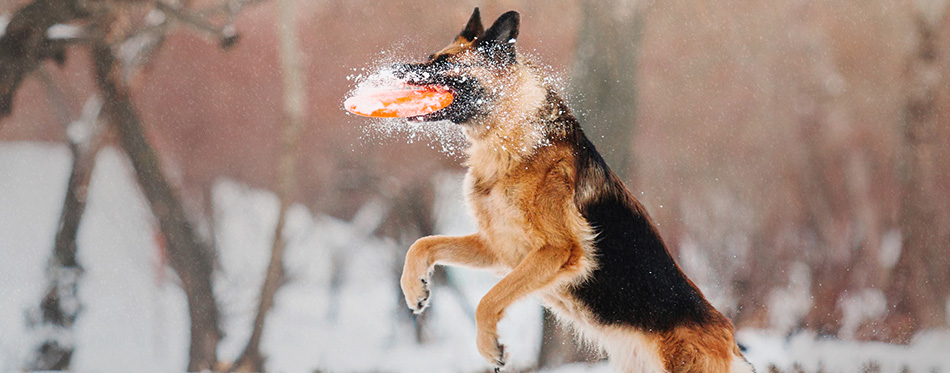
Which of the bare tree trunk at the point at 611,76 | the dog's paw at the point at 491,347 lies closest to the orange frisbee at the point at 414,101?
the dog's paw at the point at 491,347

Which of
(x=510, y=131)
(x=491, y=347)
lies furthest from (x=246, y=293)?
(x=510, y=131)

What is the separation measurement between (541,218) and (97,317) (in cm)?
188

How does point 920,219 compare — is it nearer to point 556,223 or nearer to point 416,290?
point 556,223

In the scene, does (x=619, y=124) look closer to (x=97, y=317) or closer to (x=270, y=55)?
A: (x=270, y=55)

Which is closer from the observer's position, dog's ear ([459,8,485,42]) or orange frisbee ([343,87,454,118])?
orange frisbee ([343,87,454,118])

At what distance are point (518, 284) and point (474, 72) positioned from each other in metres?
0.56

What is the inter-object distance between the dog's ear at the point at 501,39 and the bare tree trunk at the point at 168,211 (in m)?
1.51

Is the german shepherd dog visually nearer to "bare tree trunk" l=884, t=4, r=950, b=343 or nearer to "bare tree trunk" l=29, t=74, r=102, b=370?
"bare tree trunk" l=884, t=4, r=950, b=343

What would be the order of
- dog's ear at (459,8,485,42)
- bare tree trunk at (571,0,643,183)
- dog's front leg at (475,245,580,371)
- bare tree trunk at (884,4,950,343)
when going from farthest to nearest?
1. bare tree trunk at (884,4,950,343)
2. bare tree trunk at (571,0,643,183)
3. dog's ear at (459,8,485,42)
4. dog's front leg at (475,245,580,371)

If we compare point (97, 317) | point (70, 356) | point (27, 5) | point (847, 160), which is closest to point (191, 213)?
point (97, 317)

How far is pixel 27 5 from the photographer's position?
9.07 ft

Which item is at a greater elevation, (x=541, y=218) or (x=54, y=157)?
(x=541, y=218)

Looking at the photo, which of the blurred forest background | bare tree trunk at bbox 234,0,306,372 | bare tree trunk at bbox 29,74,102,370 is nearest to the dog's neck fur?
the blurred forest background

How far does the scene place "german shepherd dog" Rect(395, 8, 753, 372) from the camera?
188cm
